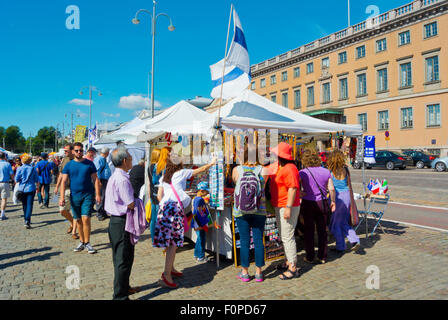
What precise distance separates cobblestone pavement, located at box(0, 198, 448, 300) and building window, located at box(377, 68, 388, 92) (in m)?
34.9

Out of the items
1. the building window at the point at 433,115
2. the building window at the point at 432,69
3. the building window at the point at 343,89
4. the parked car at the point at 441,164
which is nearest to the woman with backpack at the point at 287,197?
the parked car at the point at 441,164

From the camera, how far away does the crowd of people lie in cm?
369

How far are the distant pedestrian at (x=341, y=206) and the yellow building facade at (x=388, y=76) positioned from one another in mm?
31342

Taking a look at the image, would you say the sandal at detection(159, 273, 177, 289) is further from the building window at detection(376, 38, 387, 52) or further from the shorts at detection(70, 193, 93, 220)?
the building window at detection(376, 38, 387, 52)

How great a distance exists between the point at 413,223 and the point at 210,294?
6292mm

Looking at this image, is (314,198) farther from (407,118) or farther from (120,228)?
(407,118)

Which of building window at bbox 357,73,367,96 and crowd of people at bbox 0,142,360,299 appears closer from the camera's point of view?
crowd of people at bbox 0,142,360,299

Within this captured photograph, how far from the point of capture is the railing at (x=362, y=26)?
31.5 m

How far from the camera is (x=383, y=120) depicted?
36.9 metres

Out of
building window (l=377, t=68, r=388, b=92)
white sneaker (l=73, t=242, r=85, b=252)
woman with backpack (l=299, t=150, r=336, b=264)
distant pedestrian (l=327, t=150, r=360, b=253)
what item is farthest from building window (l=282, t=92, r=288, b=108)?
white sneaker (l=73, t=242, r=85, b=252)

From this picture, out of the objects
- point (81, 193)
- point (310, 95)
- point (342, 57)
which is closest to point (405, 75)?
point (342, 57)

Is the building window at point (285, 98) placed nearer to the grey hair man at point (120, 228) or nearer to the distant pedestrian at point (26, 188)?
the distant pedestrian at point (26, 188)

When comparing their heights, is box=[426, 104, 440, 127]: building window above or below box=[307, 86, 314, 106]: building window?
below
